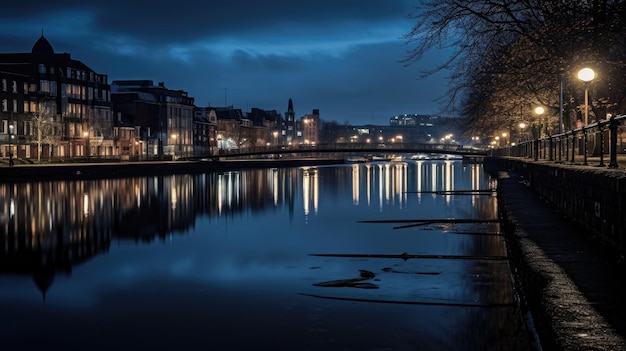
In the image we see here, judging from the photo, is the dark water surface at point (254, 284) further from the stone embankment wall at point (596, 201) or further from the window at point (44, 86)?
the window at point (44, 86)

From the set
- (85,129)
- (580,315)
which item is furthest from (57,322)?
(85,129)

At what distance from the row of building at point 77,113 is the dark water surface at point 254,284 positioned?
202 ft

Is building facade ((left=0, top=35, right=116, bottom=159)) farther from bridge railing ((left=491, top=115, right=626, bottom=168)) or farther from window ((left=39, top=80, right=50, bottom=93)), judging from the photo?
bridge railing ((left=491, top=115, right=626, bottom=168))

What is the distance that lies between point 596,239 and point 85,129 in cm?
11785

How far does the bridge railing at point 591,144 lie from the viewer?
54.9 ft

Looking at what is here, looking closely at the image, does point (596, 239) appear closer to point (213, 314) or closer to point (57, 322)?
point (213, 314)

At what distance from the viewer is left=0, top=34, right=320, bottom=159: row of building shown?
349ft

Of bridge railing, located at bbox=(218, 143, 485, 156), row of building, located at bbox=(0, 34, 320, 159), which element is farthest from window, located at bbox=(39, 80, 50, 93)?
bridge railing, located at bbox=(218, 143, 485, 156)

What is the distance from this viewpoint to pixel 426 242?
88.7 ft

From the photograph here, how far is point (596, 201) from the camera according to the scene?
53.4ft

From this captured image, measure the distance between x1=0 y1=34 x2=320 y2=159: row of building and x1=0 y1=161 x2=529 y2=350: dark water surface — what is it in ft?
202

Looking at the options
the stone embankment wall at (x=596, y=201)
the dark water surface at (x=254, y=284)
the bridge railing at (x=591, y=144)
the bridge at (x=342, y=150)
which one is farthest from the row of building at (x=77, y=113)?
the stone embankment wall at (x=596, y=201)

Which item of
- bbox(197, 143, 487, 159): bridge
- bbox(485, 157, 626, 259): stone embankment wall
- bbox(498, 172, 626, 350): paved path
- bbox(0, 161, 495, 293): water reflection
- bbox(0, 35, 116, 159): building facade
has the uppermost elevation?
bbox(0, 35, 116, 159): building facade

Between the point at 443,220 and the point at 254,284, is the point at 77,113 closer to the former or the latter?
the point at 443,220
